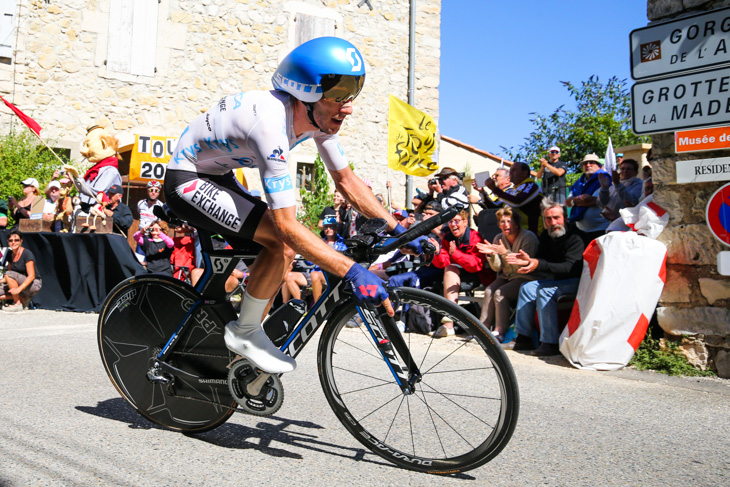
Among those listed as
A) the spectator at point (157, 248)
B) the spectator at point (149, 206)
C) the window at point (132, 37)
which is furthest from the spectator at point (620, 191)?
the window at point (132, 37)

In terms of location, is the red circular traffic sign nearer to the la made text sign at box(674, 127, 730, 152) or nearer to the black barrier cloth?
the la made text sign at box(674, 127, 730, 152)

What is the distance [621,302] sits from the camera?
600 centimetres

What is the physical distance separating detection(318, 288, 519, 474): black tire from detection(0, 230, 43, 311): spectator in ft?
26.9

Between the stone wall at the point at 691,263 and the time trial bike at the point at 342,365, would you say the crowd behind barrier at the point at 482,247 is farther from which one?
the stone wall at the point at 691,263

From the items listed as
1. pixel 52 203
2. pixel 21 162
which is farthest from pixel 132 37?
pixel 52 203

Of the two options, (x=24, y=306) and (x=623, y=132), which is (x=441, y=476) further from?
(x=623, y=132)

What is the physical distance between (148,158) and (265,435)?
38.5ft

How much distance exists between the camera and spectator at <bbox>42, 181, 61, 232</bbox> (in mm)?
12133

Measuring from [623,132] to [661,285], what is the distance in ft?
65.1

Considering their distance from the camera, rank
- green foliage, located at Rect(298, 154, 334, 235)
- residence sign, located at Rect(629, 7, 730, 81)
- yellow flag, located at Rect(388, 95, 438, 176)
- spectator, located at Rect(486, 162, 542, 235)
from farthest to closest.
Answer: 1. green foliage, located at Rect(298, 154, 334, 235)
2. yellow flag, located at Rect(388, 95, 438, 176)
3. spectator, located at Rect(486, 162, 542, 235)
4. residence sign, located at Rect(629, 7, 730, 81)

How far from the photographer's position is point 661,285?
6.04m

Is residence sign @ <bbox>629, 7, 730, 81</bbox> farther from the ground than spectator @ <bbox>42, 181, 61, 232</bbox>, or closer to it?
farther from the ground

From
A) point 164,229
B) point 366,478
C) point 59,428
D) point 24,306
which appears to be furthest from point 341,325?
point 24,306

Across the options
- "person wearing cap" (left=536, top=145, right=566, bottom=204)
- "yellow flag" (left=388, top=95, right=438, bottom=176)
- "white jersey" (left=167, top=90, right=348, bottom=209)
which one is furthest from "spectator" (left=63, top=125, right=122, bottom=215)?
"white jersey" (left=167, top=90, right=348, bottom=209)
